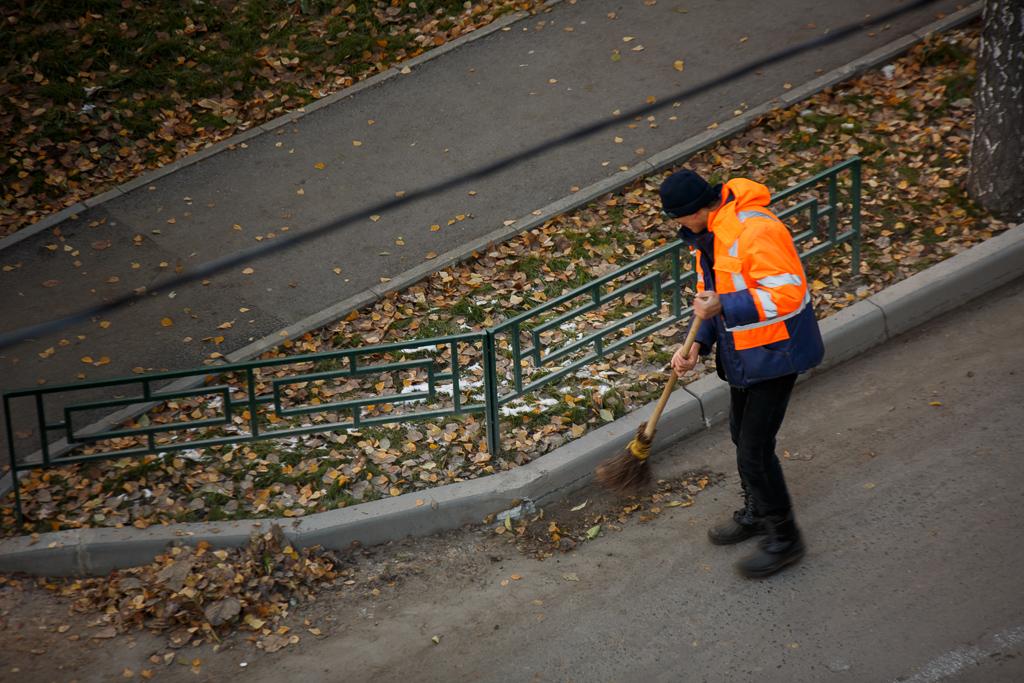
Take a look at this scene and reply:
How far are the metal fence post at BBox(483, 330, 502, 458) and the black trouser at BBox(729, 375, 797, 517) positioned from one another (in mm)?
1527

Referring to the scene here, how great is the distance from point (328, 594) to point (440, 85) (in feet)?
21.0

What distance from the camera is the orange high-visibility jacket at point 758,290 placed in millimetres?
5031

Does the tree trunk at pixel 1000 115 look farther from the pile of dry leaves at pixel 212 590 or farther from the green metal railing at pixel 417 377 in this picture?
the pile of dry leaves at pixel 212 590

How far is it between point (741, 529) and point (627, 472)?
697 millimetres

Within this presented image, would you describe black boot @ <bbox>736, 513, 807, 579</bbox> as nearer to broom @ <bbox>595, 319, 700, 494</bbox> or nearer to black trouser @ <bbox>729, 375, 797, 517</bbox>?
black trouser @ <bbox>729, 375, 797, 517</bbox>

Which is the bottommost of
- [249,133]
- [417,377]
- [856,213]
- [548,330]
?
[417,377]

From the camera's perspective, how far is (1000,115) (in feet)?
26.7

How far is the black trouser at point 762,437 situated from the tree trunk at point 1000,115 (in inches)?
147

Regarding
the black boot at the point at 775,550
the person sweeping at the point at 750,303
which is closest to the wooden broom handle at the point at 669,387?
the person sweeping at the point at 750,303

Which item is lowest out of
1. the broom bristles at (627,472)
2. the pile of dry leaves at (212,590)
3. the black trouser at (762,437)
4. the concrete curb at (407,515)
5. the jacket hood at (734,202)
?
the pile of dry leaves at (212,590)

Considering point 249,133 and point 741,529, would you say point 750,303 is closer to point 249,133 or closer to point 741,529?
point 741,529


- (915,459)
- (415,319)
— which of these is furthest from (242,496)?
(915,459)

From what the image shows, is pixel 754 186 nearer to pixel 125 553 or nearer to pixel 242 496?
pixel 242 496

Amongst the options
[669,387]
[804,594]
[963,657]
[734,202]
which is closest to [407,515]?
[669,387]
